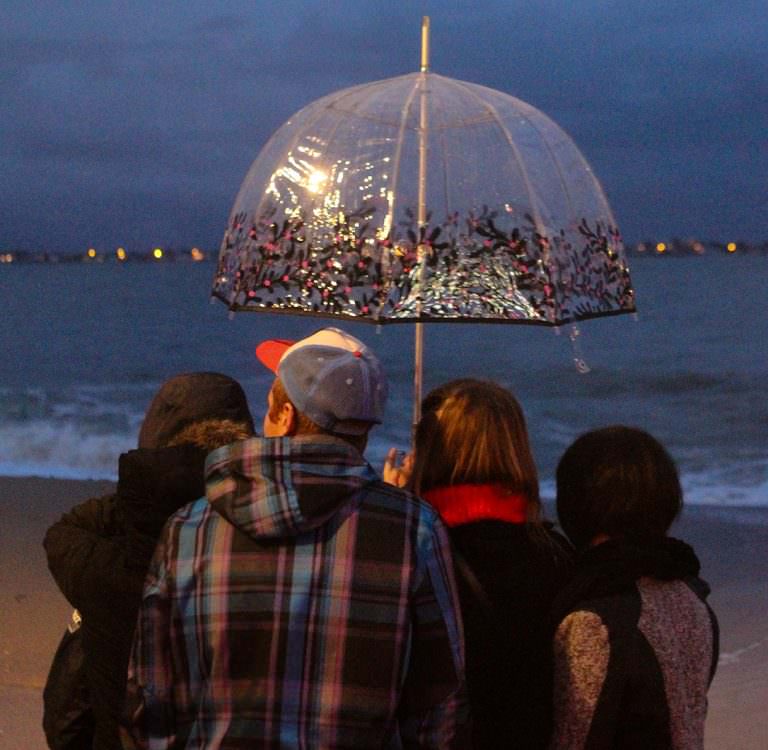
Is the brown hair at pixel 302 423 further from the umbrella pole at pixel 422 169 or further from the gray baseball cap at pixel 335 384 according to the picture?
the umbrella pole at pixel 422 169

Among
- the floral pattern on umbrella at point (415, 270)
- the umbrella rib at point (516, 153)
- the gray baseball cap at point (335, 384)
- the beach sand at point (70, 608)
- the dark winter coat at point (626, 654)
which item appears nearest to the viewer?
the gray baseball cap at point (335, 384)

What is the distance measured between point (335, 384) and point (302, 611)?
16.0 inches

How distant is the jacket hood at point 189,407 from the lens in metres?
2.71

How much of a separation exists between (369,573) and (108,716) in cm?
82

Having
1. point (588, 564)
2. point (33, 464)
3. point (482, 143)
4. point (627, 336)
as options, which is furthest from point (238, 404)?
point (627, 336)

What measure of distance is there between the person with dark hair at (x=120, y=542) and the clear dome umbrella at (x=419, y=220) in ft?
2.22

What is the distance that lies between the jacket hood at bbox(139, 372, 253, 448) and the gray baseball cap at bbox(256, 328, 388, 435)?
1.63 feet

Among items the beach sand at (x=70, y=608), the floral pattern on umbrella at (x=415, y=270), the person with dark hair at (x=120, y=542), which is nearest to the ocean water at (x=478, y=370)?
the floral pattern on umbrella at (x=415, y=270)

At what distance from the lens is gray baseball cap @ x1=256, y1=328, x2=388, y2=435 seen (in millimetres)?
2195

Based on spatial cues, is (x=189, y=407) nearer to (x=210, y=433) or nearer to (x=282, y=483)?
(x=210, y=433)

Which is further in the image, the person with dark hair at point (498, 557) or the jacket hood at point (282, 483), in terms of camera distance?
the person with dark hair at point (498, 557)

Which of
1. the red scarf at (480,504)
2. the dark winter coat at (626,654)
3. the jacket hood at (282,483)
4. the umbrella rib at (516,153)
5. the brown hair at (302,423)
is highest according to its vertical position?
the umbrella rib at (516,153)

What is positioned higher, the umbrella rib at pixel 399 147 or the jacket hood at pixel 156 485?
the umbrella rib at pixel 399 147

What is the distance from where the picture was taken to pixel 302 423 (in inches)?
87.4
